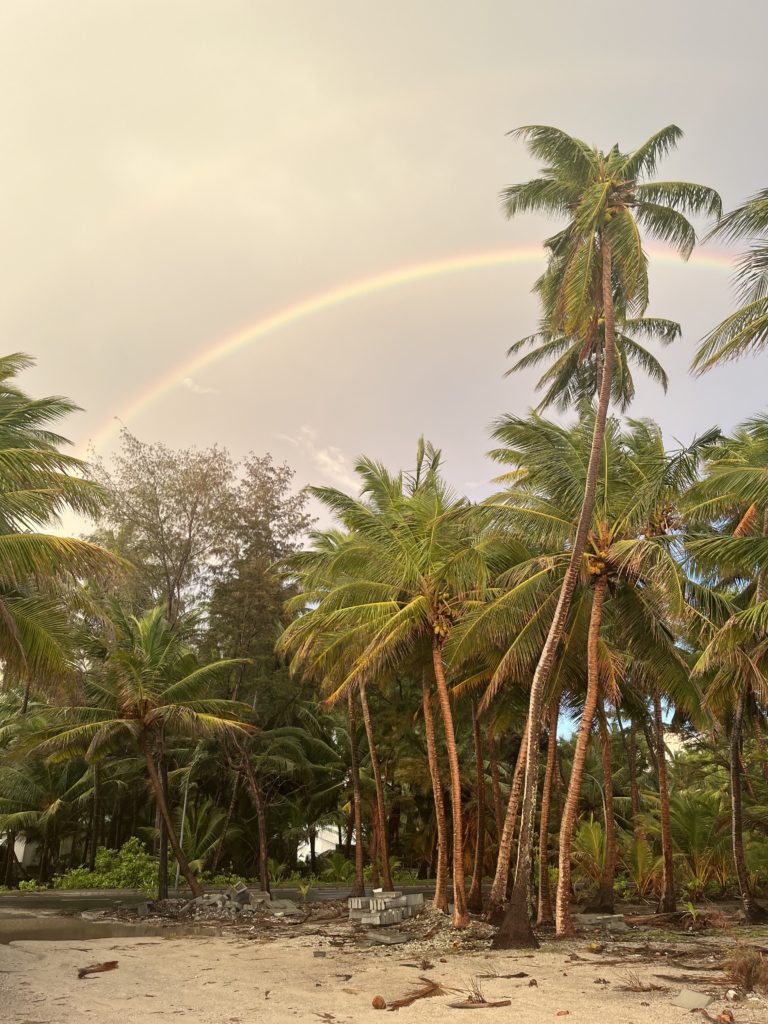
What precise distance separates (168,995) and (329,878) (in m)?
27.3

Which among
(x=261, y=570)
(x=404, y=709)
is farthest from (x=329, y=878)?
(x=261, y=570)

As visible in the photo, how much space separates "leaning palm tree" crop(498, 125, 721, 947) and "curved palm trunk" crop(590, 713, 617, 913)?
350 centimetres

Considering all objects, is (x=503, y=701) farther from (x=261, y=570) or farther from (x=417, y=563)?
(x=261, y=570)

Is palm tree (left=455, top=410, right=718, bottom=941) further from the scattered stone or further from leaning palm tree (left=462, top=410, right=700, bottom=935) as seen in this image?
the scattered stone

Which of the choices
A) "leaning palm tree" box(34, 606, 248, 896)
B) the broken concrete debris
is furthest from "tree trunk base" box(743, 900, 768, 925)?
"leaning palm tree" box(34, 606, 248, 896)

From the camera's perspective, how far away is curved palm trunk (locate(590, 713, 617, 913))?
57.6ft

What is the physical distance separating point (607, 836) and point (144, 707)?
482 inches

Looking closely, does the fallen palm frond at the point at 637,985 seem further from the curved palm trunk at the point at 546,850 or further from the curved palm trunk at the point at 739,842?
the curved palm trunk at the point at 739,842

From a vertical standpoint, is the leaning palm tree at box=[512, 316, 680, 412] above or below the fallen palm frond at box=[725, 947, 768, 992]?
above

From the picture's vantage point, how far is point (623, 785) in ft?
117

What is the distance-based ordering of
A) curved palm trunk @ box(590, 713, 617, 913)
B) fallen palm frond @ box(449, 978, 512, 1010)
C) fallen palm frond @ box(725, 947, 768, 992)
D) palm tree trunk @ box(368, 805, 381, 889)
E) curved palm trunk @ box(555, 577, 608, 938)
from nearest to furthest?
fallen palm frond @ box(449, 978, 512, 1010) < fallen palm frond @ box(725, 947, 768, 992) < curved palm trunk @ box(555, 577, 608, 938) < curved palm trunk @ box(590, 713, 617, 913) < palm tree trunk @ box(368, 805, 381, 889)

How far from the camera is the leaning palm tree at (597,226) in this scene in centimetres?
1418

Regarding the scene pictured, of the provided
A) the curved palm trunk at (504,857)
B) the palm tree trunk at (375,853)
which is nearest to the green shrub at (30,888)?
the palm tree trunk at (375,853)

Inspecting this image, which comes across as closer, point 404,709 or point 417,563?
point 417,563
